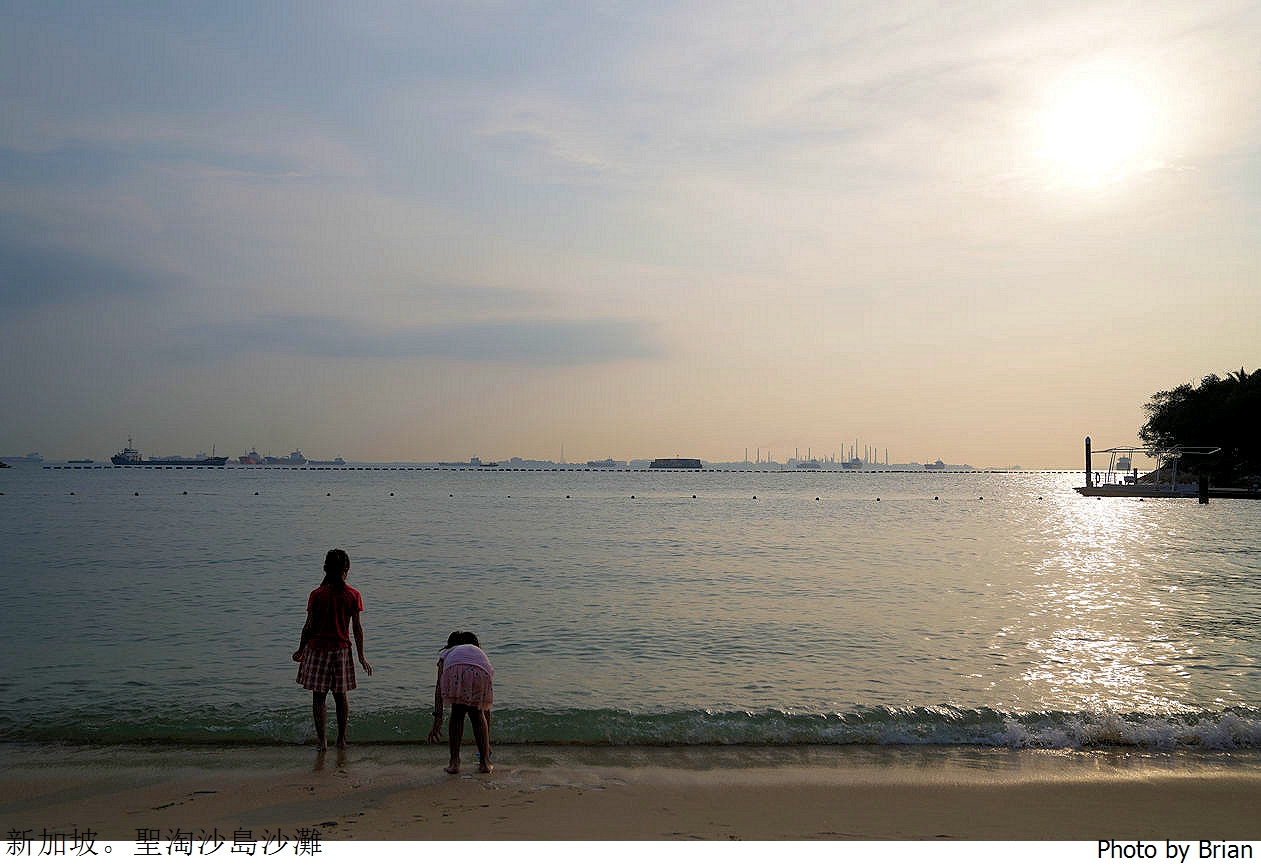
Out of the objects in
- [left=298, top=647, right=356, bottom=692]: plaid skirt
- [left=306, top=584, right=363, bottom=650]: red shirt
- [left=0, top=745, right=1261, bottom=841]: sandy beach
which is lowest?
[left=0, top=745, right=1261, bottom=841]: sandy beach

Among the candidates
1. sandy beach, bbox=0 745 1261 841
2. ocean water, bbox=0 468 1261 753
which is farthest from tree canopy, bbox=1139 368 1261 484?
sandy beach, bbox=0 745 1261 841

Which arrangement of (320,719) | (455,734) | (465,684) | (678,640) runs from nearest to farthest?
(465,684)
(455,734)
(320,719)
(678,640)

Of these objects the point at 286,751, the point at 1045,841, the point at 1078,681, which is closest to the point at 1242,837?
the point at 1045,841

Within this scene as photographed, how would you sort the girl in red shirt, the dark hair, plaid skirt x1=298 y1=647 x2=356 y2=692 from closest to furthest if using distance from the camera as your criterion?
the dark hair → the girl in red shirt → plaid skirt x1=298 y1=647 x2=356 y2=692

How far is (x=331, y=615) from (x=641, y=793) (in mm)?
3496

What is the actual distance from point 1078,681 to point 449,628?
11.4 m

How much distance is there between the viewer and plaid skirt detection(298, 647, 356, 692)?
8844mm

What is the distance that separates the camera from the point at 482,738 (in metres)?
8.54

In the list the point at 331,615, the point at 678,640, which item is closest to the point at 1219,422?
the point at 678,640

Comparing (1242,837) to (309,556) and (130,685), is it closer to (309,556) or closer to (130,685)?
(130,685)

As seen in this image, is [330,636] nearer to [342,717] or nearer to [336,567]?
[336,567]

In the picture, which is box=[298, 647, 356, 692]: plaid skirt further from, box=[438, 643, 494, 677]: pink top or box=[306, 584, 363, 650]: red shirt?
box=[438, 643, 494, 677]: pink top

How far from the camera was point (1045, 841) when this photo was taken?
690 cm

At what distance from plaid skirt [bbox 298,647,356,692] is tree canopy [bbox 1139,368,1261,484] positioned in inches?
3850
